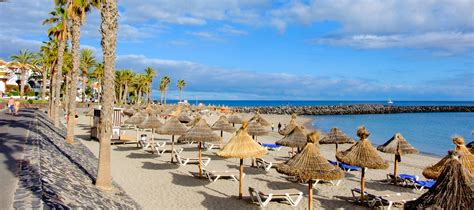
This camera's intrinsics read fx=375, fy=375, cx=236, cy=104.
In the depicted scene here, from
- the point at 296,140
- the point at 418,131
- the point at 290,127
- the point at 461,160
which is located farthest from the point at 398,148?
the point at 418,131

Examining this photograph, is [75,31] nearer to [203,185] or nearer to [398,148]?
[203,185]

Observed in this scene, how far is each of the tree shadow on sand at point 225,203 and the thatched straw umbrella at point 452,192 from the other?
5820 millimetres

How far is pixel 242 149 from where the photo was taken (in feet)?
40.6

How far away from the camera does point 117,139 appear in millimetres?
24469

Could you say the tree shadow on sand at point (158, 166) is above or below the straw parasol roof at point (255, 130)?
below

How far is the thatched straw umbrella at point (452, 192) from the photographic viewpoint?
21.0 ft

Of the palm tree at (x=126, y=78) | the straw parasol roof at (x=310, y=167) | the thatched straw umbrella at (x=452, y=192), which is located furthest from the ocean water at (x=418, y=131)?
the palm tree at (x=126, y=78)

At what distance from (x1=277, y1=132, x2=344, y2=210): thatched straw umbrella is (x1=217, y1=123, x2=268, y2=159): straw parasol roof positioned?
185 centimetres

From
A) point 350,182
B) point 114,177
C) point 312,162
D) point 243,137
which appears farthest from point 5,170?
point 350,182

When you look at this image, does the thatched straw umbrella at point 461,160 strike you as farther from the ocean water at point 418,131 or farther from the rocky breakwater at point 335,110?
the rocky breakwater at point 335,110

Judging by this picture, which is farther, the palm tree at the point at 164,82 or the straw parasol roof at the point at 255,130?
the palm tree at the point at 164,82

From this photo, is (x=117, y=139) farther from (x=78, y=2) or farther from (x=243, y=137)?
(x=243, y=137)

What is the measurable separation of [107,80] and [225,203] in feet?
17.1

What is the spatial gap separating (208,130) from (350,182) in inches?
247
